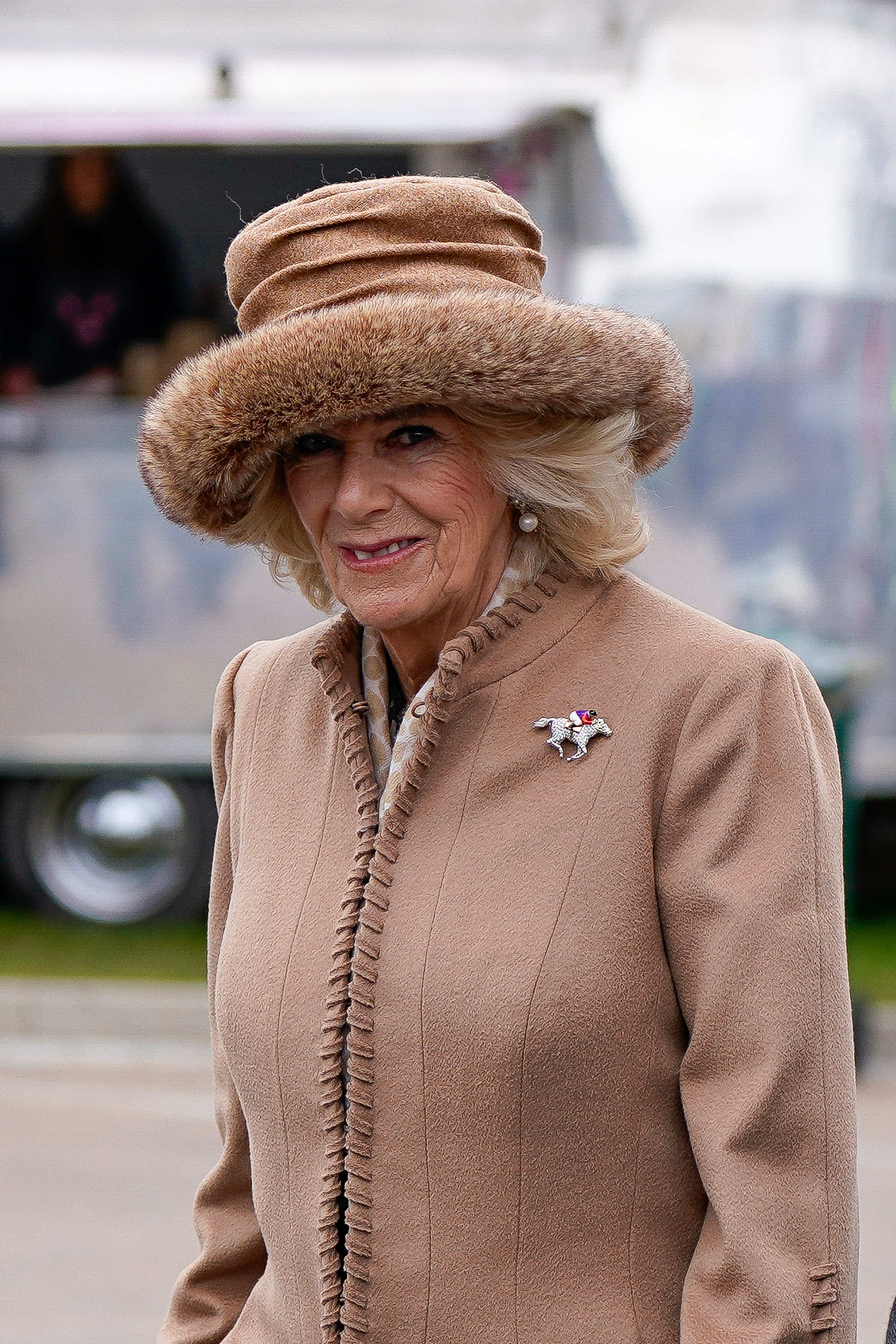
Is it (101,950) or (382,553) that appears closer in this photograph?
(382,553)

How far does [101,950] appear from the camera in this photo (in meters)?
7.54

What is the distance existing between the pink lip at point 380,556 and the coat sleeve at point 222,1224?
362 millimetres

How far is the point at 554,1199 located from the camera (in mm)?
1644

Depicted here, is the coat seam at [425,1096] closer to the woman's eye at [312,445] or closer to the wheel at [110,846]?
the woman's eye at [312,445]

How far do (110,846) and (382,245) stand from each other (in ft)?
20.2

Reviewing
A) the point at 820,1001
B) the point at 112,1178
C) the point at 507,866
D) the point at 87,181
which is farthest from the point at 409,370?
the point at 87,181

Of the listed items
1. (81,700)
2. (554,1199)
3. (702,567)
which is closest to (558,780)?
(554,1199)

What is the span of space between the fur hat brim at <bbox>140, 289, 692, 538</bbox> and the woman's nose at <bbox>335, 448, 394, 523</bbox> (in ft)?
0.19

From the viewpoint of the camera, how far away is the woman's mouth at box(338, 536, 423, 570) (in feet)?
5.91

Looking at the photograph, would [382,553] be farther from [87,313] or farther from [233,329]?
A: [87,313]

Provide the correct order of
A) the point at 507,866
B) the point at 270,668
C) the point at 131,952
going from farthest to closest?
1. the point at 131,952
2. the point at 270,668
3. the point at 507,866

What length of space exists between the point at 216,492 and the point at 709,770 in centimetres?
65

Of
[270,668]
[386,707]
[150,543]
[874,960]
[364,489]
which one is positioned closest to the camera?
[364,489]

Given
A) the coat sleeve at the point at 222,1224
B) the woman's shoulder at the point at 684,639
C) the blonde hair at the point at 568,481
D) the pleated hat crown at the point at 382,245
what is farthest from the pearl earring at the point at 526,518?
the coat sleeve at the point at 222,1224
